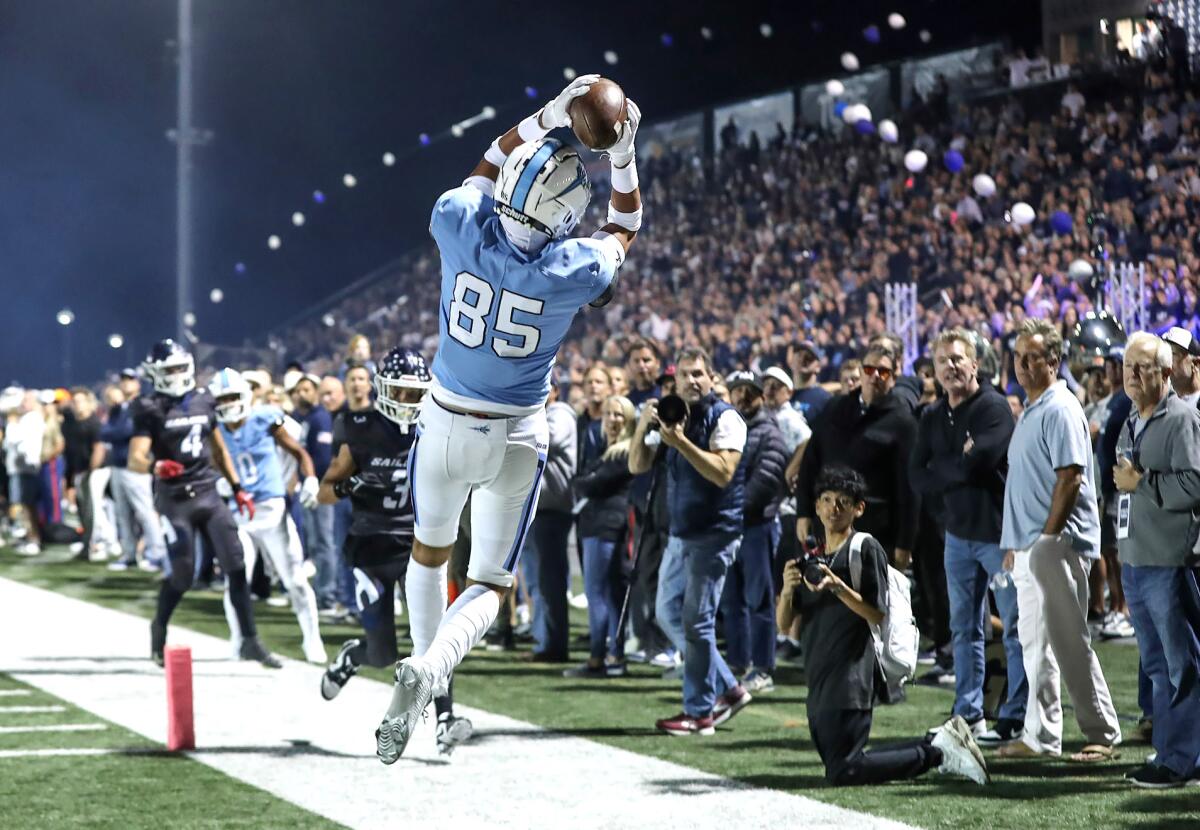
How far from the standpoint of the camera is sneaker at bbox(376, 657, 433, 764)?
4488 millimetres

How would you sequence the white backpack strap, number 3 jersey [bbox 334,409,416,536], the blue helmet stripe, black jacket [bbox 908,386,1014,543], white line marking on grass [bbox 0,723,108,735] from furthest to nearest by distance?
1. white line marking on grass [bbox 0,723,108,735]
2. number 3 jersey [bbox 334,409,416,536]
3. black jacket [bbox 908,386,1014,543]
4. the white backpack strap
5. the blue helmet stripe

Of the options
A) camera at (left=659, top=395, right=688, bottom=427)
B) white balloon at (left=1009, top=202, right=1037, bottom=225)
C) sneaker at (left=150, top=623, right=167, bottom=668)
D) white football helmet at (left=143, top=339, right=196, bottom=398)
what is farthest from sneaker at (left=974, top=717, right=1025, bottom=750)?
white balloon at (left=1009, top=202, right=1037, bottom=225)

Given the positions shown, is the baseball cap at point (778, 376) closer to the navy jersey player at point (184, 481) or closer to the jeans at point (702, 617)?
the jeans at point (702, 617)

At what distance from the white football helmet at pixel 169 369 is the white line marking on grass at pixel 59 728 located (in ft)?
9.74

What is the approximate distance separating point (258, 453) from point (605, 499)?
2.53 meters

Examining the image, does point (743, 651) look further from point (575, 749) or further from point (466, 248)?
point (466, 248)

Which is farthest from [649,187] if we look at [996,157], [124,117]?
[124,117]

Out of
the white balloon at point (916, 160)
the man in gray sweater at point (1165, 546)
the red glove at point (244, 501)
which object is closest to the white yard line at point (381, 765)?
the red glove at point (244, 501)

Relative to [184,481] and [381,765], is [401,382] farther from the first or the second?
[184,481]

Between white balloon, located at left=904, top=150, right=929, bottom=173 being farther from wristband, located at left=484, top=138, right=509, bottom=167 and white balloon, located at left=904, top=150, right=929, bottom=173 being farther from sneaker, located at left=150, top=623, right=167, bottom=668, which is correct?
wristband, located at left=484, top=138, right=509, bottom=167

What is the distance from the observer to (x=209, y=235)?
32.4 m

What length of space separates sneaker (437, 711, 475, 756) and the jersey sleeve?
340 cm

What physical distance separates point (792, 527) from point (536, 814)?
198 inches

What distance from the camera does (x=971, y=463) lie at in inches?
301
